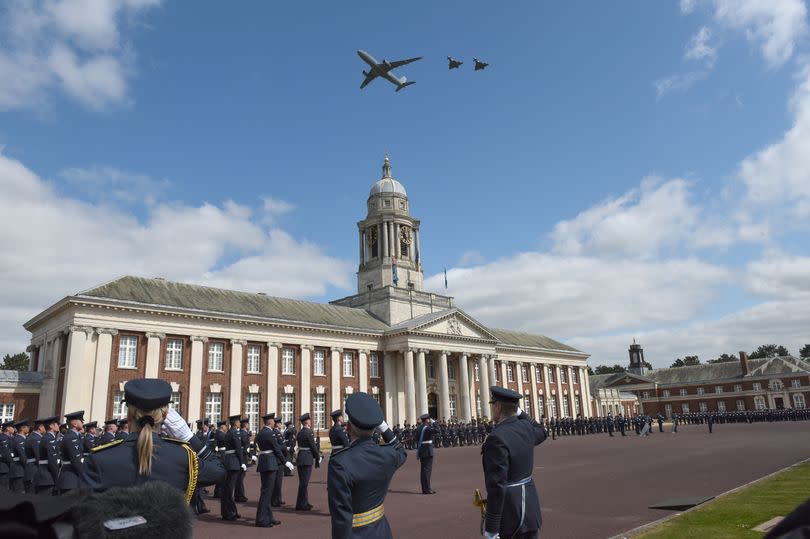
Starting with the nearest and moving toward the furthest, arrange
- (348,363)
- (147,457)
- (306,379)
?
(147,457) → (306,379) → (348,363)

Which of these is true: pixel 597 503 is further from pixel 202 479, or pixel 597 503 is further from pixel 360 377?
pixel 360 377

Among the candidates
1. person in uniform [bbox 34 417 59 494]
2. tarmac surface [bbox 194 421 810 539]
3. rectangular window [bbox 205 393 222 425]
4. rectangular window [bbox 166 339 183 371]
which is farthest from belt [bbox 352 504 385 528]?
rectangular window [bbox 205 393 222 425]

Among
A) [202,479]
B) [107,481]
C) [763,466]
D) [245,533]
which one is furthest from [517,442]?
[763,466]

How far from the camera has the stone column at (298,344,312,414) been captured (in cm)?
4306

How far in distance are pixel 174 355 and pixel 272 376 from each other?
716 centimetres

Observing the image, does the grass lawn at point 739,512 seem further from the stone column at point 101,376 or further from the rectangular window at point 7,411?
the rectangular window at point 7,411

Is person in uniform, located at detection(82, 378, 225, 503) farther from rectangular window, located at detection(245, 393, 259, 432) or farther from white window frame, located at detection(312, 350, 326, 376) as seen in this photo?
white window frame, located at detection(312, 350, 326, 376)

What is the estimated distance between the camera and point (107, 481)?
3.67 meters

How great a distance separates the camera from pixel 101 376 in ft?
111

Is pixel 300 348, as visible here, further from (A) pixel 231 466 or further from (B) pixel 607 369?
(B) pixel 607 369

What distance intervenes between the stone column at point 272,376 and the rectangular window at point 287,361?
818 millimetres

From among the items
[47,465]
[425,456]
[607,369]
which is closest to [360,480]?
[425,456]

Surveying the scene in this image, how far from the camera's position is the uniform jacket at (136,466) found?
12.1 ft

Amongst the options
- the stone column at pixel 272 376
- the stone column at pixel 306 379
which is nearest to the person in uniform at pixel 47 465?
the stone column at pixel 272 376
